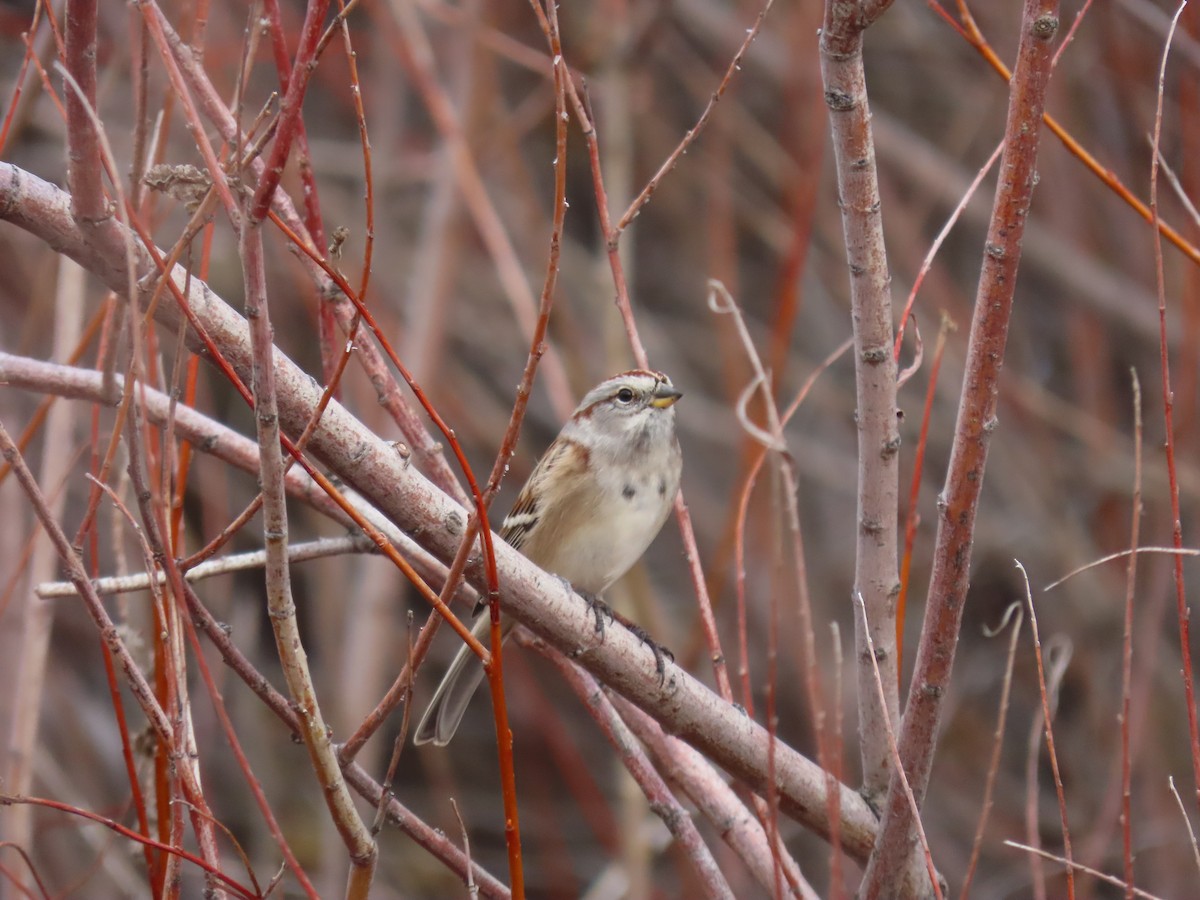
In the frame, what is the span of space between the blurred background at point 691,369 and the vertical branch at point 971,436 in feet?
7.40

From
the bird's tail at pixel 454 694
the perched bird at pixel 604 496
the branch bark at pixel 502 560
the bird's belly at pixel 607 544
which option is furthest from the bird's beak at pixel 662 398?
the branch bark at pixel 502 560

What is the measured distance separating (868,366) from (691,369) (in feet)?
14.4

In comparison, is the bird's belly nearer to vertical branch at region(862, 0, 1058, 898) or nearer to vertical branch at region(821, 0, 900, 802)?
vertical branch at region(821, 0, 900, 802)

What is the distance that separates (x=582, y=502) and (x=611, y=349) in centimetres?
168

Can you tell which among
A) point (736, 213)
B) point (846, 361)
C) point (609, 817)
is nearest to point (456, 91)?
point (736, 213)

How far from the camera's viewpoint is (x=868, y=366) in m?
1.98

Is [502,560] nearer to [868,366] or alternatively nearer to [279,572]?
[279,572]

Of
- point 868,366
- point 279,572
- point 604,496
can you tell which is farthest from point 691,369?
point 279,572

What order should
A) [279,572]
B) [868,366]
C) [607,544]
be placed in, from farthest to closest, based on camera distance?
1. [607,544]
2. [868,366]
3. [279,572]

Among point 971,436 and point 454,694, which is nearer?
point 971,436

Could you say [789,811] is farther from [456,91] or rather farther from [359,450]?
[456,91]

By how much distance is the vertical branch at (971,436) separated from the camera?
5.38 ft

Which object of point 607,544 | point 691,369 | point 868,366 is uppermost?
point 691,369

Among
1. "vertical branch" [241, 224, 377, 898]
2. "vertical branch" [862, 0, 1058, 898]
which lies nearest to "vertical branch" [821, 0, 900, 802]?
"vertical branch" [862, 0, 1058, 898]
